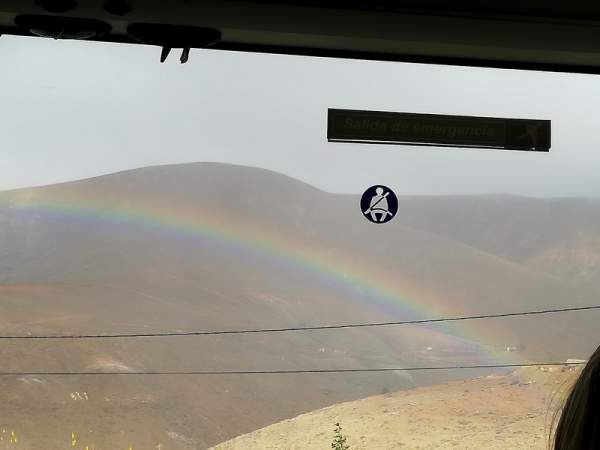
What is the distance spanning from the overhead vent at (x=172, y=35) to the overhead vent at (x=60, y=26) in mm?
66

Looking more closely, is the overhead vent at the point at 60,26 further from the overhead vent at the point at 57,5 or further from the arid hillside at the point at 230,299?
the arid hillside at the point at 230,299

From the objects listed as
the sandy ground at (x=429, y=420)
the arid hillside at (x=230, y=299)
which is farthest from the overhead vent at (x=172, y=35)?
the sandy ground at (x=429, y=420)

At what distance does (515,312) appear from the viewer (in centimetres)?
468

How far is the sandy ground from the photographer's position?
416cm

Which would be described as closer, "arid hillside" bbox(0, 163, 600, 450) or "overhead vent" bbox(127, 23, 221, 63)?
"overhead vent" bbox(127, 23, 221, 63)

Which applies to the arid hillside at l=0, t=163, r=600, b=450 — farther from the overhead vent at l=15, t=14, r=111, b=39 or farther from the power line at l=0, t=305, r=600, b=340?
the overhead vent at l=15, t=14, r=111, b=39

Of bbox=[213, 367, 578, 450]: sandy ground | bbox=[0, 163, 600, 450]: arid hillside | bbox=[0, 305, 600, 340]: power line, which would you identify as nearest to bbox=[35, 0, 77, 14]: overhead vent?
bbox=[0, 163, 600, 450]: arid hillside

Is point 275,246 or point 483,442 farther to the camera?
point 275,246

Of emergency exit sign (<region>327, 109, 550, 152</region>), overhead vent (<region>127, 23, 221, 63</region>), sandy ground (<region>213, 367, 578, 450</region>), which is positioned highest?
overhead vent (<region>127, 23, 221, 63</region>)

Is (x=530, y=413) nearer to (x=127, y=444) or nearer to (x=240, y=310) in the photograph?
(x=127, y=444)

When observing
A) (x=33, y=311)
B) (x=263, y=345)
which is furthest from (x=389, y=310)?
(x=263, y=345)

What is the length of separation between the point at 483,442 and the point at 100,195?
288cm

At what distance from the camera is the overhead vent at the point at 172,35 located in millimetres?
1603

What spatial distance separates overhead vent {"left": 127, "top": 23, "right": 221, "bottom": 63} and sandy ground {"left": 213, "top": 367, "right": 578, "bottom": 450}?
102 inches
